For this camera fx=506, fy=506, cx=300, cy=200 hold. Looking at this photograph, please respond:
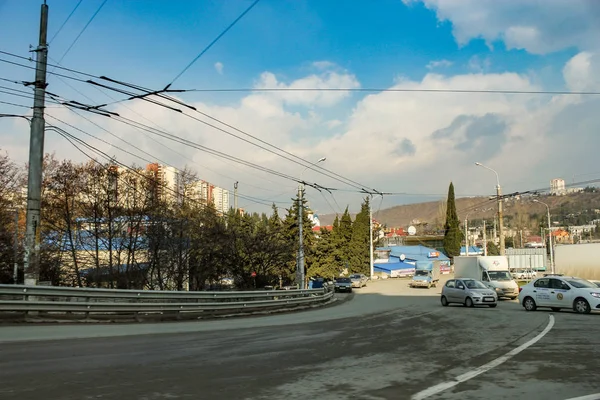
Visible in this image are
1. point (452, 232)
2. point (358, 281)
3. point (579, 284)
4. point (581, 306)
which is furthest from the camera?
point (452, 232)

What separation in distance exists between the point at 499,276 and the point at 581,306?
1512cm

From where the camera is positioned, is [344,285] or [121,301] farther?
[344,285]

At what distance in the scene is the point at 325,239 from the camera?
238 ft

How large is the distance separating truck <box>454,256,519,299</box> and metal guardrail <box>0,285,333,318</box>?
1989 centimetres

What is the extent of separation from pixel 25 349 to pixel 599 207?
128 meters

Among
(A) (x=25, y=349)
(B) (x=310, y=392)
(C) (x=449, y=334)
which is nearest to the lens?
(B) (x=310, y=392)

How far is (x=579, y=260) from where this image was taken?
4012 centimetres

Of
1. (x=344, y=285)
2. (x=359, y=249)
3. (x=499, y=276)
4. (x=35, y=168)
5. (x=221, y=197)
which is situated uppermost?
(x=221, y=197)

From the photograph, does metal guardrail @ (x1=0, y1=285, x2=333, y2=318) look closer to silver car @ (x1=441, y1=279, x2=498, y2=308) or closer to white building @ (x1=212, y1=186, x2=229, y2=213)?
silver car @ (x1=441, y1=279, x2=498, y2=308)

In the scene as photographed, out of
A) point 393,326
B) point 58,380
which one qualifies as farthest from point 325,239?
point 58,380

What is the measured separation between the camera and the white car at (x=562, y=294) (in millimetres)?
23294

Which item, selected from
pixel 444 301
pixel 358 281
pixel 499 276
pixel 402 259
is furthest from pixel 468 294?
pixel 402 259

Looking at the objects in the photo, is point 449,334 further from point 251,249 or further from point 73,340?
point 251,249

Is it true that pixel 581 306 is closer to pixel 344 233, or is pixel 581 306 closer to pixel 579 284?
pixel 579 284
